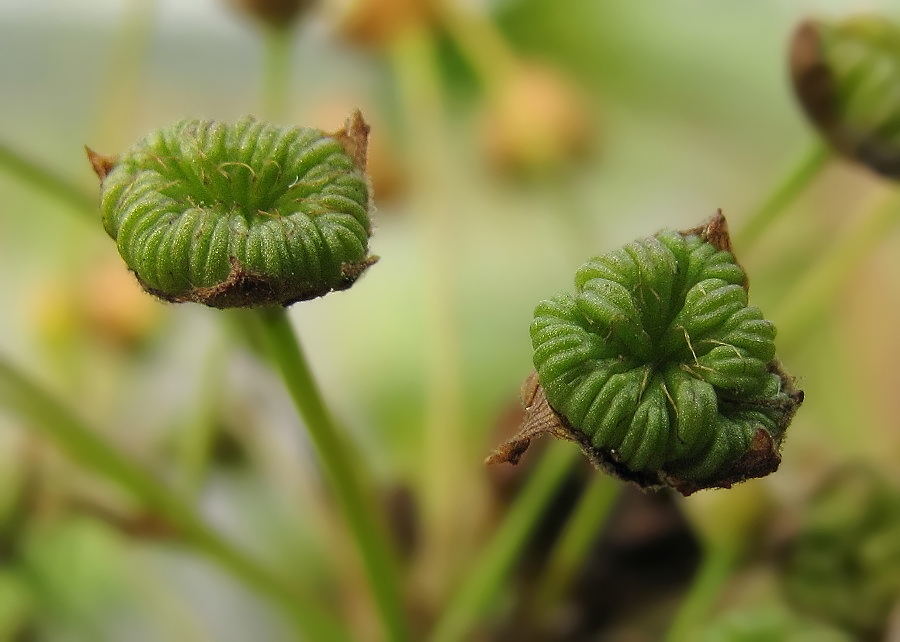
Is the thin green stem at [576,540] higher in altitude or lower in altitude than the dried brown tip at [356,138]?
lower

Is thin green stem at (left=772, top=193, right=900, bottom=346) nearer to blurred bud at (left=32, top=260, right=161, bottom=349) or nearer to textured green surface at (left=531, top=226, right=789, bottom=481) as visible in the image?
textured green surface at (left=531, top=226, right=789, bottom=481)

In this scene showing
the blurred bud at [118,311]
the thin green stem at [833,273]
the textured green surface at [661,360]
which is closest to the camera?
the textured green surface at [661,360]

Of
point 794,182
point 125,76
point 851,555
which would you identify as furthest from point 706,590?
point 125,76

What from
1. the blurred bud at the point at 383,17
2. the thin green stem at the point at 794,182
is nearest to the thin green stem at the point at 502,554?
the thin green stem at the point at 794,182

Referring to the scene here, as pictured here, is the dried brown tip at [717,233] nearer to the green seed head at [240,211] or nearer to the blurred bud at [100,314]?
the green seed head at [240,211]

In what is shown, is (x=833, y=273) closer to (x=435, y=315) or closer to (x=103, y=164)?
(x=435, y=315)
